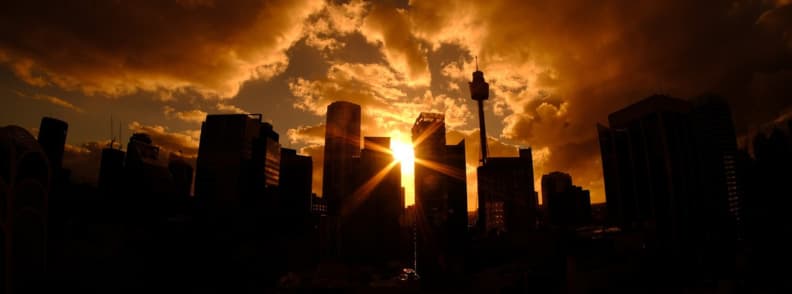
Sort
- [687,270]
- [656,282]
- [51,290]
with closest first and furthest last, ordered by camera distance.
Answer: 1. [51,290]
2. [656,282]
3. [687,270]

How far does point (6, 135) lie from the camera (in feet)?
352

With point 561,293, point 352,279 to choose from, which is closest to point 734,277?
point 561,293

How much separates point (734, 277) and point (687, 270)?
15056 millimetres

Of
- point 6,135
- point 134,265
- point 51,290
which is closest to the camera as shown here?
point 6,135

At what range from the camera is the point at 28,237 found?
389ft

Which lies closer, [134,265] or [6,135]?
[6,135]

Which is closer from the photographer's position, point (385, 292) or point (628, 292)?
point (628, 292)

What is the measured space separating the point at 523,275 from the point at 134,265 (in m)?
174

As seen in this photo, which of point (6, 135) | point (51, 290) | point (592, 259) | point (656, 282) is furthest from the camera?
point (592, 259)

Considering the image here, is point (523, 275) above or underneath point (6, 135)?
underneath

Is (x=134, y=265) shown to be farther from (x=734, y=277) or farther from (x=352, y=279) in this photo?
(x=734, y=277)

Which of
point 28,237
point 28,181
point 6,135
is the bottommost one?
point 28,237

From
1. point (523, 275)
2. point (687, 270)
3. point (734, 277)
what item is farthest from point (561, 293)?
point (734, 277)

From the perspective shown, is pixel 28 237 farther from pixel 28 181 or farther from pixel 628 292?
pixel 628 292
